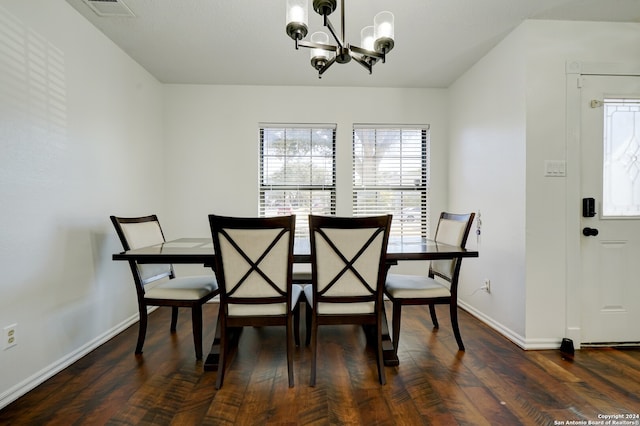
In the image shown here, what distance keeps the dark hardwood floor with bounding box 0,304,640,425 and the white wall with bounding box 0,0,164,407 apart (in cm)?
27

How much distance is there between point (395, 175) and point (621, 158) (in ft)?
6.32

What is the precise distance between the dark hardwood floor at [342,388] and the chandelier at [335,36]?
1.86m

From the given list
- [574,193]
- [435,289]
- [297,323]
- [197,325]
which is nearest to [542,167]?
[574,193]

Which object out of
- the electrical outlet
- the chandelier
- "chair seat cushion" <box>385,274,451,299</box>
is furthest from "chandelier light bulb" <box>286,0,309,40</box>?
the electrical outlet

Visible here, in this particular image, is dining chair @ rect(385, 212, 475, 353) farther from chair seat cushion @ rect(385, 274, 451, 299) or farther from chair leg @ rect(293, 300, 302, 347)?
chair leg @ rect(293, 300, 302, 347)

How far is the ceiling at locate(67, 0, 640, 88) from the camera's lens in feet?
6.78

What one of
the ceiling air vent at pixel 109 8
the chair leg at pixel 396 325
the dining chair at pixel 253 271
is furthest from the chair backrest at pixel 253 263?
the ceiling air vent at pixel 109 8

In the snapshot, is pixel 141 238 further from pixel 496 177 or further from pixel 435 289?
pixel 496 177

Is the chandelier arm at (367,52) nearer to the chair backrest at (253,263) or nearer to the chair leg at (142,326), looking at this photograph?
the chair backrest at (253,263)

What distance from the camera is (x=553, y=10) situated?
212cm

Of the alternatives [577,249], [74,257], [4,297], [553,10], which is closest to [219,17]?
[74,257]

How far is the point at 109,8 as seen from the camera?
2.07 meters

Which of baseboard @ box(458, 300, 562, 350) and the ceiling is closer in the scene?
the ceiling

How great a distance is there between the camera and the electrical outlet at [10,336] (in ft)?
5.18
